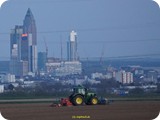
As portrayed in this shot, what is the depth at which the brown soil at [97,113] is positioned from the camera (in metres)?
18.7

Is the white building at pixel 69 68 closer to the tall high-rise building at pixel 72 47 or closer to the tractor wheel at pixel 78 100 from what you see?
the tall high-rise building at pixel 72 47

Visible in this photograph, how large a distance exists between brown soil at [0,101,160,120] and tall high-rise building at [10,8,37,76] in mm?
1344

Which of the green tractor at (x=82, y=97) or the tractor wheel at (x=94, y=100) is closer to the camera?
the green tractor at (x=82, y=97)

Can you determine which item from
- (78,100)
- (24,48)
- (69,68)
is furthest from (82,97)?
(24,48)

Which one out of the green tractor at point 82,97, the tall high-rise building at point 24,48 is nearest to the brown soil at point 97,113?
the green tractor at point 82,97

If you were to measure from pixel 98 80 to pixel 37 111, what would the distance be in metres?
2.12

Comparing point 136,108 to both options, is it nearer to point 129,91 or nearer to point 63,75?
point 129,91

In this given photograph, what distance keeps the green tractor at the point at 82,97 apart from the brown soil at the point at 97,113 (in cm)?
78

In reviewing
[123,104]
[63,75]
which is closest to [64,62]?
[63,75]

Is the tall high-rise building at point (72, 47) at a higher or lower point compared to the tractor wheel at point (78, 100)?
higher

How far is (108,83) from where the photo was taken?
20594 mm

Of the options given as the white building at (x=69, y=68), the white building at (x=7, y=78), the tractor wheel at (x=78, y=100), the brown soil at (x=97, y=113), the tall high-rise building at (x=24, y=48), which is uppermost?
the tall high-rise building at (x=24, y=48)

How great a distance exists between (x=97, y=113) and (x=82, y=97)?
4.45 m

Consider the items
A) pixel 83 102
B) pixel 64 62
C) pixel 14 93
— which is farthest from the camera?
pixel 83 102
